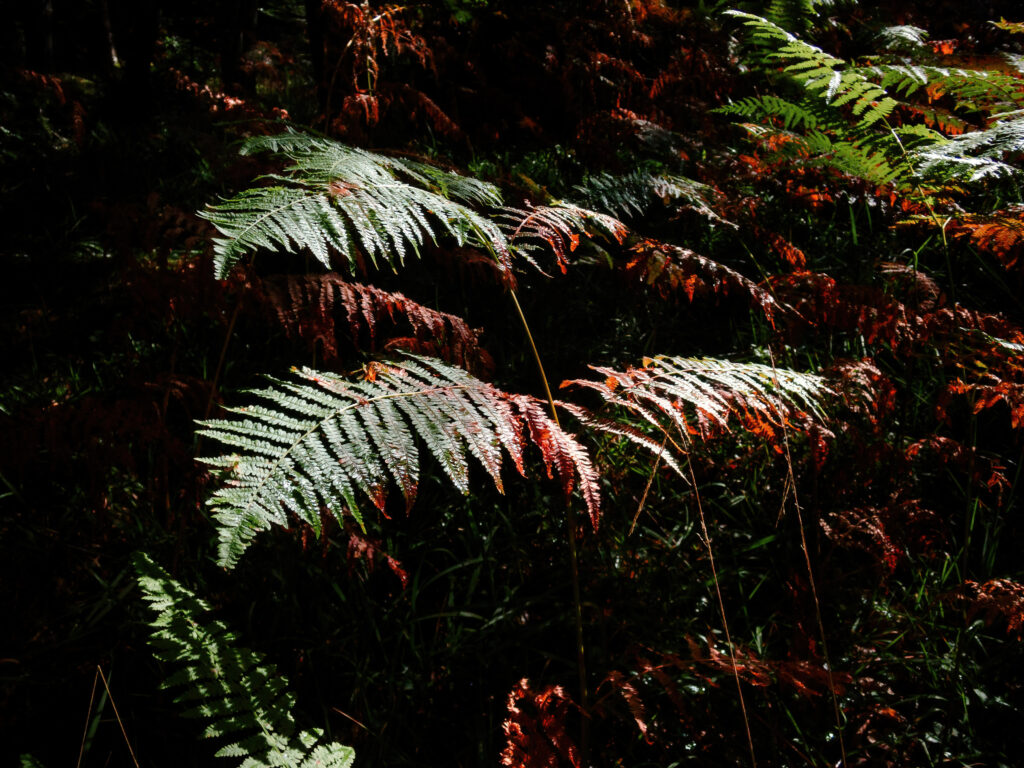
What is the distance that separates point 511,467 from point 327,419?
121 cm

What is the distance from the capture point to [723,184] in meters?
3.02

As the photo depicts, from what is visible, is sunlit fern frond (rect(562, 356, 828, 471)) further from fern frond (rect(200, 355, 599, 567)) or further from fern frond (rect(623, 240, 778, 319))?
fern frond (rect(623, 240, 778, 319))

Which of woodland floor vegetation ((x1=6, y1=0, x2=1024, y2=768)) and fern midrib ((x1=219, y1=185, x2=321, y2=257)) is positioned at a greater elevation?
fern midrib ((x1=219, y1=185, x2=321, y2=257))

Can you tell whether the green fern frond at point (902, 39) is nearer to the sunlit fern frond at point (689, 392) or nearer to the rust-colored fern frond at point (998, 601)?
the sunlit fern frond at point (689, 392)

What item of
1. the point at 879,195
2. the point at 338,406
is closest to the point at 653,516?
the point at 338,406

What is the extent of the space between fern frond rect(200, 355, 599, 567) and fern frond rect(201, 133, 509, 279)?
11.1 inches

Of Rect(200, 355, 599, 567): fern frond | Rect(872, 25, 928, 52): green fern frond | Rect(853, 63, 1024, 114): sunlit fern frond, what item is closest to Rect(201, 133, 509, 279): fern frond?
Rect(200, 355, 599, 567): fern frond

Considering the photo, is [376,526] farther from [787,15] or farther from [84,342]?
[787,15]

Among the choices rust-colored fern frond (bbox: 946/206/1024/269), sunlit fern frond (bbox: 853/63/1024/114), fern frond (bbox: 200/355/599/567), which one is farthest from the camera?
sunlit fern frond (bbox: 853/63/1024/114)

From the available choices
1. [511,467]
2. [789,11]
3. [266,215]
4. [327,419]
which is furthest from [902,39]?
[327,419]

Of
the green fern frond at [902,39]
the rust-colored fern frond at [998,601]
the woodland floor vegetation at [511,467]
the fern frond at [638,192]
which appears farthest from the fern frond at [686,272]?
the green fern frond at [902,39]

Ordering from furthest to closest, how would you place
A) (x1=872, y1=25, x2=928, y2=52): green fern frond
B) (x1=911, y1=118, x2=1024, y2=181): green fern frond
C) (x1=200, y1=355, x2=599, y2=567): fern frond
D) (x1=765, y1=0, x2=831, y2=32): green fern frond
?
1. (x1=872, y1=25, x2=928, y2=52): green fern frond
2. (x1=765, y1=0, x2=831, y2=32): green fern frond
3. (x1=911, y1=118, x2=1024, y2=181): green fern frond
4. (x1=200, y1=355, x2=599, y2=567): fern frond

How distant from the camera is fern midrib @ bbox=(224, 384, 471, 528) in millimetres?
971

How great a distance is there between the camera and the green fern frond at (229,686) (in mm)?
1143
